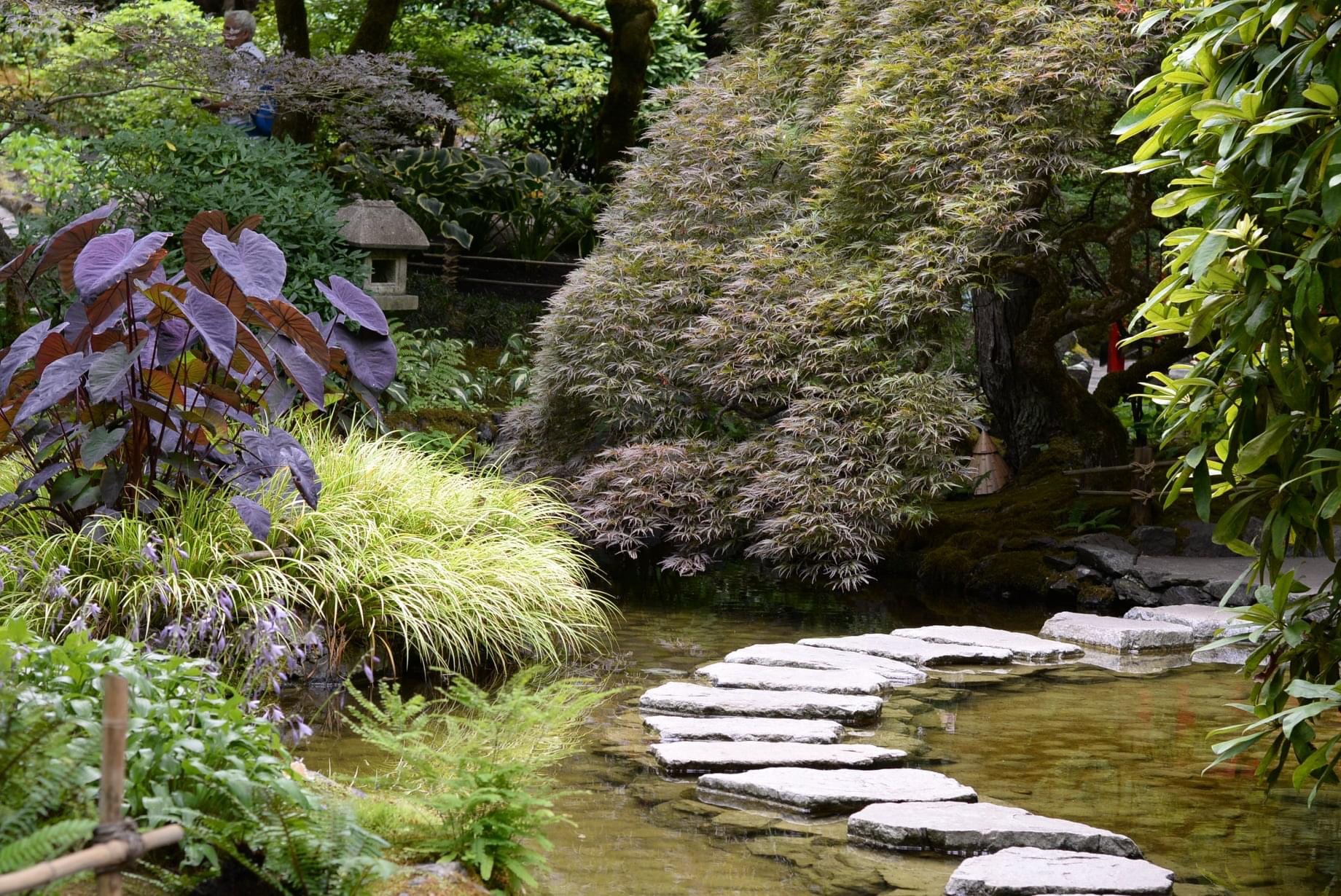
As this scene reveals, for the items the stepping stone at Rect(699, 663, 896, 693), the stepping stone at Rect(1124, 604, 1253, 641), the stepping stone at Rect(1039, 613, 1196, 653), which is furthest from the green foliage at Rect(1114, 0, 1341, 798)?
the stepping stone at Rect(1124, 604, 1253, 641)

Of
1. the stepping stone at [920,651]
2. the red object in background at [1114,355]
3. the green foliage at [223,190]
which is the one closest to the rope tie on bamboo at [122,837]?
the stepping stone at [920,651]

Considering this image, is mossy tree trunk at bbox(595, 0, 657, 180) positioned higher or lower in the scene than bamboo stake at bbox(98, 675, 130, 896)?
higher

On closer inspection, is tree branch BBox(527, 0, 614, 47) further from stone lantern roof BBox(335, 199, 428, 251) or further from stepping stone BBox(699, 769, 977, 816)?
stepping stone BBox(699, 769, 977, 816)

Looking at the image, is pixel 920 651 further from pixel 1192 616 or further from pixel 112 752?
pixel 112 752

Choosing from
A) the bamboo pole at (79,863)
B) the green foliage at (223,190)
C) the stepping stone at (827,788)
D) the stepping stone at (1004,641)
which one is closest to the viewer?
the bamboo pole at (79,863)

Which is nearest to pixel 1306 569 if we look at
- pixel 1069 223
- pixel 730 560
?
pixel 1069 223

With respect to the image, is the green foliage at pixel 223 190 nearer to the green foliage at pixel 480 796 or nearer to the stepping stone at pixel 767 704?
the stepping stone at pixel 767 704

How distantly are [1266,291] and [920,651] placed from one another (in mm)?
2849

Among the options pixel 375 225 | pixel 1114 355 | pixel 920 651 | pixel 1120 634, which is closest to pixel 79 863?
pixel 920 651

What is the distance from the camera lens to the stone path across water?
272 cm

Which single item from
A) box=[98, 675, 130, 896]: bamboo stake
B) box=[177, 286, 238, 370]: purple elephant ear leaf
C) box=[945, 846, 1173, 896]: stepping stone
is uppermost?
box=[177, 286, 238, 370]: purple elephant ear leaf

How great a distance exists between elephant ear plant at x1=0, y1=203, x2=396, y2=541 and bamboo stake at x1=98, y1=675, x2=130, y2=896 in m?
2.41

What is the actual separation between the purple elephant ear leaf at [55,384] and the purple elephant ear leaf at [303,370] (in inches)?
24.2

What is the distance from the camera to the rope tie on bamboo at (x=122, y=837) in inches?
60.1
